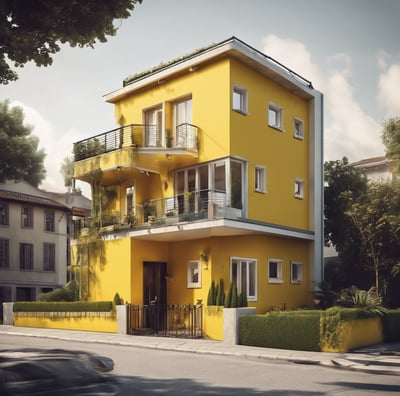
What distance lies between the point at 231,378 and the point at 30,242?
3509 centimetres

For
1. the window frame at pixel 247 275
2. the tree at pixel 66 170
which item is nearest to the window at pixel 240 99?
the window frame at pixel 247 275

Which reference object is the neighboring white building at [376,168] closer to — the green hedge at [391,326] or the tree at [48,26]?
the green hedge at [391,326]

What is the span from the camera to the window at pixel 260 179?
24281 millimetres

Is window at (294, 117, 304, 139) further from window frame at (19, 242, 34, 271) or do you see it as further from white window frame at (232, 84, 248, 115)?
window frame at (19, 242, 34, 271)

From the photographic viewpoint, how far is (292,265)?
84.9ft

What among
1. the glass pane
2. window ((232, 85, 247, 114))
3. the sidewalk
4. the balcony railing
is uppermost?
window ((232, 85, 247, 114))

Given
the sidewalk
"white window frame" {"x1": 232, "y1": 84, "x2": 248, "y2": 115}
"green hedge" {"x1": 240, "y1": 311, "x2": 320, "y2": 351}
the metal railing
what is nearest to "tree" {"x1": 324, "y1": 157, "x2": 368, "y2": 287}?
"white window frame" {"x1": 232, "y1": 84, "x2": 248, "y2": 115}

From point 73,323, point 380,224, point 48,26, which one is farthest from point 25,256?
point 48,26

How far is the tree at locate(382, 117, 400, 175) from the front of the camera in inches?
1304

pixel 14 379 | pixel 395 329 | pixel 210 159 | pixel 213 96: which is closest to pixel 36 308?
pixel 210 159

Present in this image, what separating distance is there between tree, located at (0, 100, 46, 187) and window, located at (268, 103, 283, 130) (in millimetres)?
18628

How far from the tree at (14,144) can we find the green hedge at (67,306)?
12.5 m

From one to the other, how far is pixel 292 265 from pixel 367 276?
229 inches

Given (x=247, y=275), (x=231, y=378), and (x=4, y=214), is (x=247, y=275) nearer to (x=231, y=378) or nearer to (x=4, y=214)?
(x=231, y=378)
